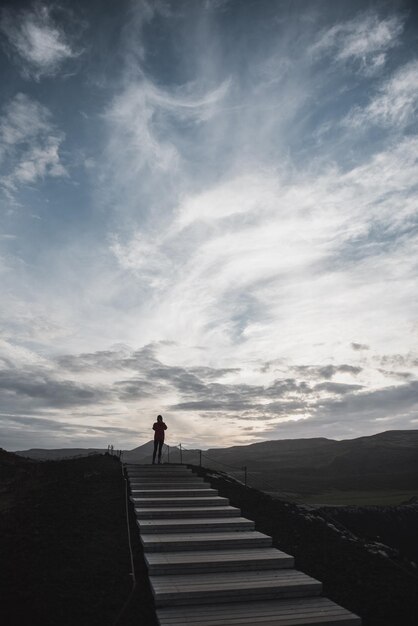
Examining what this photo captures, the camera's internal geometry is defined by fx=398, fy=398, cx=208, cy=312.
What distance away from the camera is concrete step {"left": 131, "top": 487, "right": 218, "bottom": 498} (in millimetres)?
11586

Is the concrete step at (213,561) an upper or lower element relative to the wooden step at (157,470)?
lower

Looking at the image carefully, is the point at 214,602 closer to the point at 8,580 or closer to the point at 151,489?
the point at 8,580

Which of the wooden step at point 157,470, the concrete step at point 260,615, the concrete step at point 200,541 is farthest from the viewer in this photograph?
the wooden step at point 157,470

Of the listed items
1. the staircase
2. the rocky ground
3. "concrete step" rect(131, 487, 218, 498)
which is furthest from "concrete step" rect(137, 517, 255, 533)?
"concrete step" rect(131, 487, 218, 498)

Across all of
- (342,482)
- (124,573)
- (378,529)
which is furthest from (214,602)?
(342,482)

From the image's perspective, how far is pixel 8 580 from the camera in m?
6.33

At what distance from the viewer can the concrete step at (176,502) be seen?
10.7 metres

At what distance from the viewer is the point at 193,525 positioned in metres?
8.97

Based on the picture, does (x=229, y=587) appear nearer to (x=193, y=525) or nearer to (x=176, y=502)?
(x=193, y=525)

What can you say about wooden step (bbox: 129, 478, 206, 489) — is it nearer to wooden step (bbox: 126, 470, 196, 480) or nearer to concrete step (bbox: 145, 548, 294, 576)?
wooden step (bbox: 126, 470, 196, 480)

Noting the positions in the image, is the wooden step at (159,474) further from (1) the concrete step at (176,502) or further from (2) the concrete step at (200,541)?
(2) the concrete step at (200,541)

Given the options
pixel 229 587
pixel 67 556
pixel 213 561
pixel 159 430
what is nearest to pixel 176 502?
pixel 67 556

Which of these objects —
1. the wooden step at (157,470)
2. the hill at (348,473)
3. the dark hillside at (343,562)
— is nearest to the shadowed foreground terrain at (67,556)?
the wooden step at (157,470)

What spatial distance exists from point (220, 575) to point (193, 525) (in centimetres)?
223
